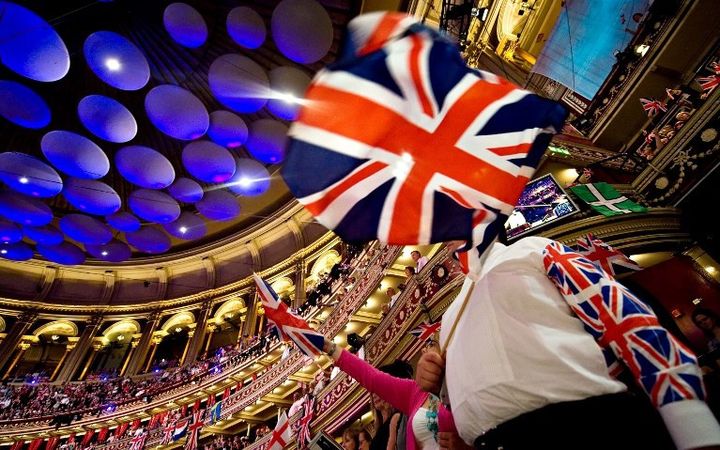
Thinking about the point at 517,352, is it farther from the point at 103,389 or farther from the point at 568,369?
the point at 103,389

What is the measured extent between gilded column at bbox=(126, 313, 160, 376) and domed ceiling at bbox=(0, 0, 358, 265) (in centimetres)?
959

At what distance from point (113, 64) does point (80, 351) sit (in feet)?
70.9

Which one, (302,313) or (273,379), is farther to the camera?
(302,313)

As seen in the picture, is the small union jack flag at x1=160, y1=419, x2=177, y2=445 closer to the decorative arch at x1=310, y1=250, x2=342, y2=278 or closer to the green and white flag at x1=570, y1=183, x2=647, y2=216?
the decorative arch at x1=310, y1=250, x2=342, y2=278

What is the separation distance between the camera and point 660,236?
19.9 ft

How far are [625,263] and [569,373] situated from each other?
498 centimetres

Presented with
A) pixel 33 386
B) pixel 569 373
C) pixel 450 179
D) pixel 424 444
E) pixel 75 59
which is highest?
pixel 450 179

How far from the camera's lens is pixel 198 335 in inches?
813

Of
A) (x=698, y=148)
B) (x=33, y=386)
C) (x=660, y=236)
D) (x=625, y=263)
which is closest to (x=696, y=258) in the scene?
(x=660, y=236)

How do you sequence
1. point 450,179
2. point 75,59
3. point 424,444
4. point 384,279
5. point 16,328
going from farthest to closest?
Answer: point 16,328, point 75,59, point 384,279, point 424,444, point 450,179

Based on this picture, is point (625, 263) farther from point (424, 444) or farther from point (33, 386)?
point (33, 386)

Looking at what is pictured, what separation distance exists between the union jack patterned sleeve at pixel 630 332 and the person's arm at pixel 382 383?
4.85 ft

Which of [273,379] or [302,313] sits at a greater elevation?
[302,313]

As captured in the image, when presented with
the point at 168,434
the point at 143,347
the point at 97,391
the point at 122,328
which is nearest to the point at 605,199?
the point at 168,434
